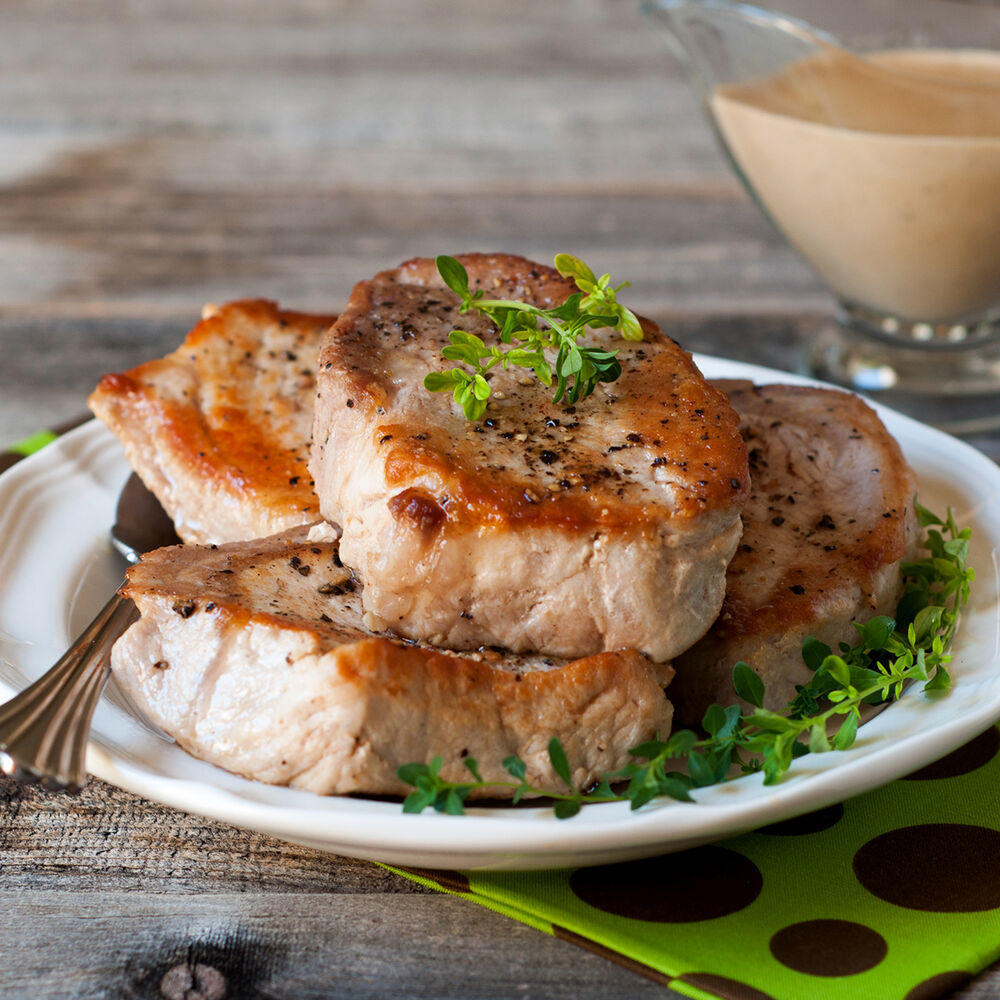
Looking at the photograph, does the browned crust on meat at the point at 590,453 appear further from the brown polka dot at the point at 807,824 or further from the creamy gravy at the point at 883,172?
the creamy gravy at the point at 883,172

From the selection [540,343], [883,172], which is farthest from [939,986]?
[883,172]

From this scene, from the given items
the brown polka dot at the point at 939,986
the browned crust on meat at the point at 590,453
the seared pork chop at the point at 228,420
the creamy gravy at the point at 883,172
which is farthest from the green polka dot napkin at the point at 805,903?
the creamy gravy at the point at 883,172

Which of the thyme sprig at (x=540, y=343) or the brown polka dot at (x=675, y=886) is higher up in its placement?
the thyme sprig at (x=540, y=343)

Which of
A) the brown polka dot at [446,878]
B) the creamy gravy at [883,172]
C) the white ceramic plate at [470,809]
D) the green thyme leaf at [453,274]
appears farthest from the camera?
the creamy gravy at [883,172]

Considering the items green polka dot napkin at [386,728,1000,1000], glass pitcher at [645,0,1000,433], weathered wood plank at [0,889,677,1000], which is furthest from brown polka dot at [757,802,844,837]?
glass pitcher at [645,0,1000,433]

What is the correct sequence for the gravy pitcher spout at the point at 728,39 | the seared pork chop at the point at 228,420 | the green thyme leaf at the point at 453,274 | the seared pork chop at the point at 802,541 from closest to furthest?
1. the seared pork chop at the point at 802,541
2. the green thyme leaf at the point at 453,274
3. the seared pork chop at the point at 228,420
4. the gravy pitcher spout at the point at 728,39

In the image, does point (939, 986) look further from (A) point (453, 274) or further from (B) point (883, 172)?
(B) point (883, 172)
